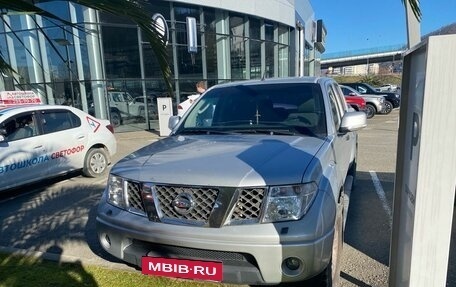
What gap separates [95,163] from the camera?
7.34 meters

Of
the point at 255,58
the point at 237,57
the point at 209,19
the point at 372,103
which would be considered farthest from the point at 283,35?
the point at 372,103

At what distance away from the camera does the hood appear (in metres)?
2.34

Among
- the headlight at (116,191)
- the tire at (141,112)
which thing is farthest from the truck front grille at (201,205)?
the tire at (141,112)

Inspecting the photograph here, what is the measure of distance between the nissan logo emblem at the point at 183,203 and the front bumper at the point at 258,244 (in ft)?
0.36

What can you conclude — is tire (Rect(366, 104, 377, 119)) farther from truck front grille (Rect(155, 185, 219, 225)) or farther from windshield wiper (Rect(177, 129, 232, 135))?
truck front grille (Rect(155, 185, 219, 225))

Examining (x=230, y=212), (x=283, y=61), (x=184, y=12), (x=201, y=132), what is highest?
(x=184, y=12)

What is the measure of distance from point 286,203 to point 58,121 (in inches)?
230

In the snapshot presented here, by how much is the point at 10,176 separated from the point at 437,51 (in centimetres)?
624

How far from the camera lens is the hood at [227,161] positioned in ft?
7.66

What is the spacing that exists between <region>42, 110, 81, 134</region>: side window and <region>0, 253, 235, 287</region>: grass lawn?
3524mm

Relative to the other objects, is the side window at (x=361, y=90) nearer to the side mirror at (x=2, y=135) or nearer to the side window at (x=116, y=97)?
the side window at (x=116, y=97)

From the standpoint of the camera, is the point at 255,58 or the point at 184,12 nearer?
the point at 184,12

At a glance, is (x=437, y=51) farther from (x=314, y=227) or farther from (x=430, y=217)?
(x=314, y=227)

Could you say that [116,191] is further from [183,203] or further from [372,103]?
[372,103]
